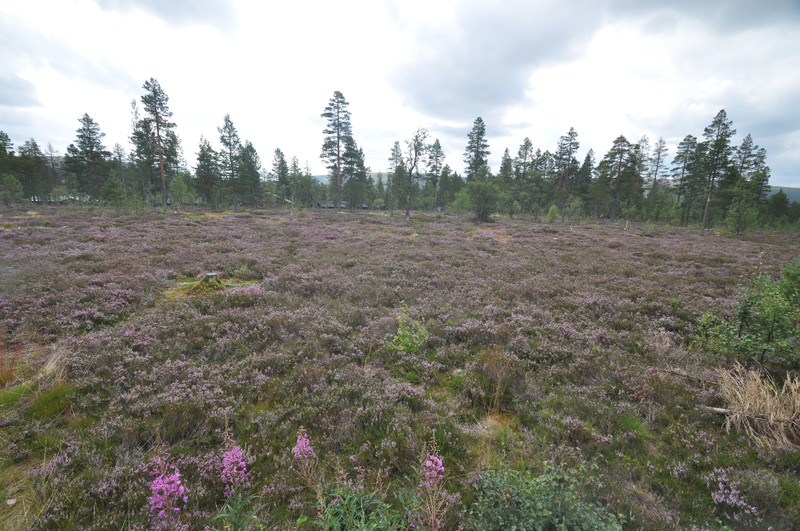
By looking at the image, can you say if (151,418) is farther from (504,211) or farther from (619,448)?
(504,211)

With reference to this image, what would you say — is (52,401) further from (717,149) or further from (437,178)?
(437,178)

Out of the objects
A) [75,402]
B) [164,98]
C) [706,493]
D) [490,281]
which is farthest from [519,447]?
[164,98]

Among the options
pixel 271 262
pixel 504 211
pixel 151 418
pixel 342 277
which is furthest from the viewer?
pixel 504 211

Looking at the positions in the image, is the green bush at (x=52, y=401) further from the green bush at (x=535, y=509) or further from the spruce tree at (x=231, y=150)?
the spruce tree at (x=231, y=150)

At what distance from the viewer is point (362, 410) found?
480cm

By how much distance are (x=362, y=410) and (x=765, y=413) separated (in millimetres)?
6225

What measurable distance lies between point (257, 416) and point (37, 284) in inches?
410

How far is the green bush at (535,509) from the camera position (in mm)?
Answer: 2693

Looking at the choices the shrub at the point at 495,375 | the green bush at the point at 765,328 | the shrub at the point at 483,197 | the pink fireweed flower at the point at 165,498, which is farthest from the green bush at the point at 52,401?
the shrub at the point at 483,197

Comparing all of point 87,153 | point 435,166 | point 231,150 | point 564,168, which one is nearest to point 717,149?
point 564,168

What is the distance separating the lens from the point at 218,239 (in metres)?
21.2

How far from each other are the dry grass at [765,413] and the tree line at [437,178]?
38466 millimetres

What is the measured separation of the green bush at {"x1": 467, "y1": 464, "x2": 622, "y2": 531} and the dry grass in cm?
339

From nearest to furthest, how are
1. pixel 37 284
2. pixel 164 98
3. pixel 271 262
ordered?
pixel 37 284 < pixel 271 262 < pixel 164 98
